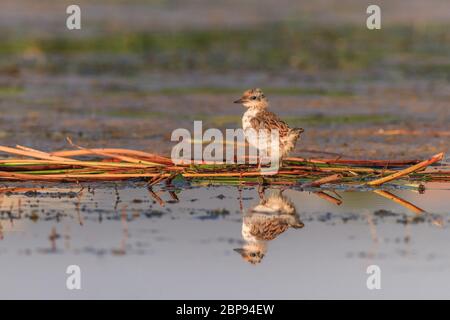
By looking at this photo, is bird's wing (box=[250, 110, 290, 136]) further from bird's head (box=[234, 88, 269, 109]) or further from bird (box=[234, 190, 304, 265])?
bird (box=[234, 190, 304, 265])

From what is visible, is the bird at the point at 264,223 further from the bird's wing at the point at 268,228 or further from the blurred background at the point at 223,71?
the blurred background at the point at 223,71

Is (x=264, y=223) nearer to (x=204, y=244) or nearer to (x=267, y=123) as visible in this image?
(x=204, y=244)

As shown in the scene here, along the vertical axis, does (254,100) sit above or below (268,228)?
above

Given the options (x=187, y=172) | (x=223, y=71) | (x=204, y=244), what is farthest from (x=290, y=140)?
(x=223, y=71)

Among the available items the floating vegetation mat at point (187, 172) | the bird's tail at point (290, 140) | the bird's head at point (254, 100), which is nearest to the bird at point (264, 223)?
the floating vegetation mat at point (187, 172)
